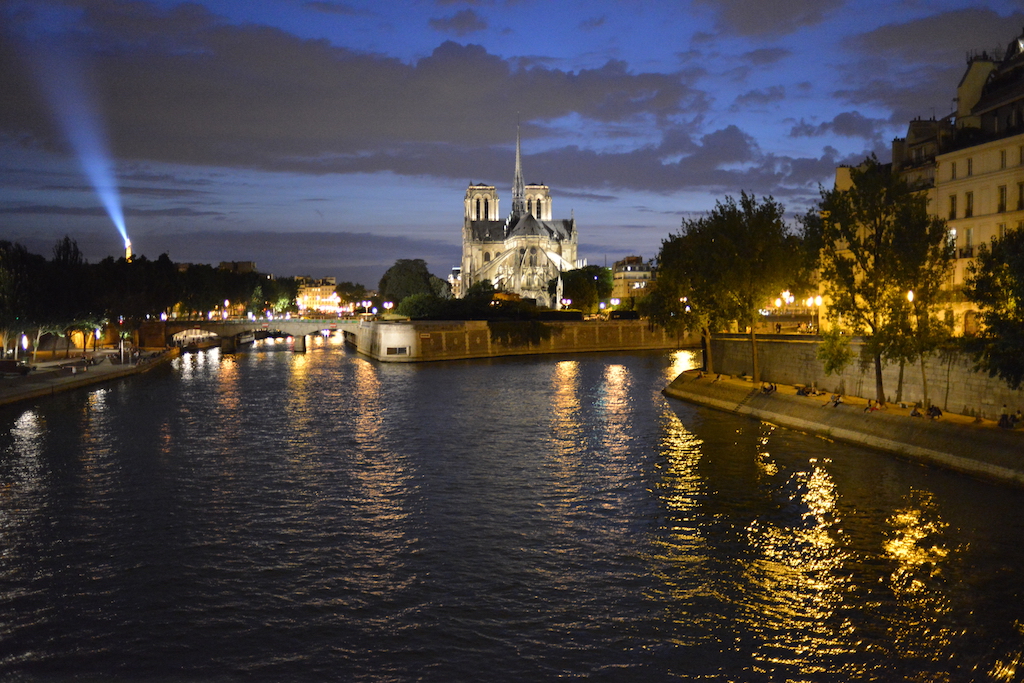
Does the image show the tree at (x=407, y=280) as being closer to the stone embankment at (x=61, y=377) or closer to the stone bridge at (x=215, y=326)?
the stone bridge at (x=215, y=326)

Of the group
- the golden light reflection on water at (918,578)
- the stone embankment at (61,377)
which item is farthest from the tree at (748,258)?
the stone embankment at (61,377)

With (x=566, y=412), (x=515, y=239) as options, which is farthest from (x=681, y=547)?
(x=515, y=239)

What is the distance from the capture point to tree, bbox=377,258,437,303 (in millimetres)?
122625

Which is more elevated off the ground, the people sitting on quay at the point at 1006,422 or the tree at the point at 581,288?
the tree at the point at 581,288

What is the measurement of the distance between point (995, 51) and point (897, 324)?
23205mm

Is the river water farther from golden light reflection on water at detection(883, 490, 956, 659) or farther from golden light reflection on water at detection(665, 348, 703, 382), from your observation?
golden light reflection on water at detection(665, 348, 703, 382)

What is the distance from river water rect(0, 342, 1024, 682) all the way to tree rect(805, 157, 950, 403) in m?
4.48

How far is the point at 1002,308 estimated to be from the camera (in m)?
23.8

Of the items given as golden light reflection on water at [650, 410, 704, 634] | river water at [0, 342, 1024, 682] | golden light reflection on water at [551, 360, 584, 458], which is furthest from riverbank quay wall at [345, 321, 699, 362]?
golden light reflection on water at [650, 410, 704, 634]

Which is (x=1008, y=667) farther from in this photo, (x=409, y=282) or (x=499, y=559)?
(x=409, y=282)

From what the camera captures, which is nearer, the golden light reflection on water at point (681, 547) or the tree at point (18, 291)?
the golden light reflection on water at point (681, 547)

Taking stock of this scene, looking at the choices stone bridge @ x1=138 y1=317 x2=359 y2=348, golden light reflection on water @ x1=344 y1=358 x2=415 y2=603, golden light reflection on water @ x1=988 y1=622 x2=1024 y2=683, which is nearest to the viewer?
golden light reflection on water @ x1=988 y1=622 x2=1024 y2=683

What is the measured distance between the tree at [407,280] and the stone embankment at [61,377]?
55.4m

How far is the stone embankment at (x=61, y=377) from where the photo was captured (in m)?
43.0
